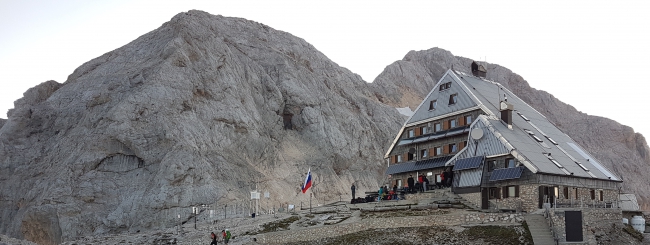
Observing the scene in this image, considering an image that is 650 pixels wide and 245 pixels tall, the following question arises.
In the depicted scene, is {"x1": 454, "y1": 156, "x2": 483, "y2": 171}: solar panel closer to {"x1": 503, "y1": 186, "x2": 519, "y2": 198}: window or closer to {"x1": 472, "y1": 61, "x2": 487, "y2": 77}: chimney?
{"x1": 503, "y1": 186, "x2": 519, "y2": 198}: window

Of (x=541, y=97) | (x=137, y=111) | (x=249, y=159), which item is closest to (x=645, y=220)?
(x=249, y=159)

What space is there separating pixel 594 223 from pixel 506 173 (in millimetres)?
7793

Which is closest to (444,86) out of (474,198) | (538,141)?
(538,141)

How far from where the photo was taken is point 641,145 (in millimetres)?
137875

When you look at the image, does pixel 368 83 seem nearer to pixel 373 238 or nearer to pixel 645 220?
pixel 645 220

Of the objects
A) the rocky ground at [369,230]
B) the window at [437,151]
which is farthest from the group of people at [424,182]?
the window at [437,151]

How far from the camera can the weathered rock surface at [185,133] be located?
261 feet

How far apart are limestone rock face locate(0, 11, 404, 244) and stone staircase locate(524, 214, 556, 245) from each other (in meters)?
45.8

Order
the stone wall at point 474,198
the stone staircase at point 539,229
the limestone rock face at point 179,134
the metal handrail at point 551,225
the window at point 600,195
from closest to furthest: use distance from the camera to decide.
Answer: the stone staircase at point 539,229 → the metal handrail at point 551,225 → the stone wall at point 474,198 → the window at point 600,195 → the limestone rock face at point 179,134

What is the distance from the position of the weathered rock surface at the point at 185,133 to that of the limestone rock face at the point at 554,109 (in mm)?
1155

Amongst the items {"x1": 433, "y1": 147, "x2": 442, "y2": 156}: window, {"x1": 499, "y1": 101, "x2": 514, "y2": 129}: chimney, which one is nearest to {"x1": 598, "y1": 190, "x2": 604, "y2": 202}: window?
{"x1": 499, "y1": 101, "x2": 514, "y2": 129}: chimney

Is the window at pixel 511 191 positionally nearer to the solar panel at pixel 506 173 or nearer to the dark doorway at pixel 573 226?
the solar panel at pixel 506 173

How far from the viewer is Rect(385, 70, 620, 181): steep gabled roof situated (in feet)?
169

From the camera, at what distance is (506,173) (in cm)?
5072
